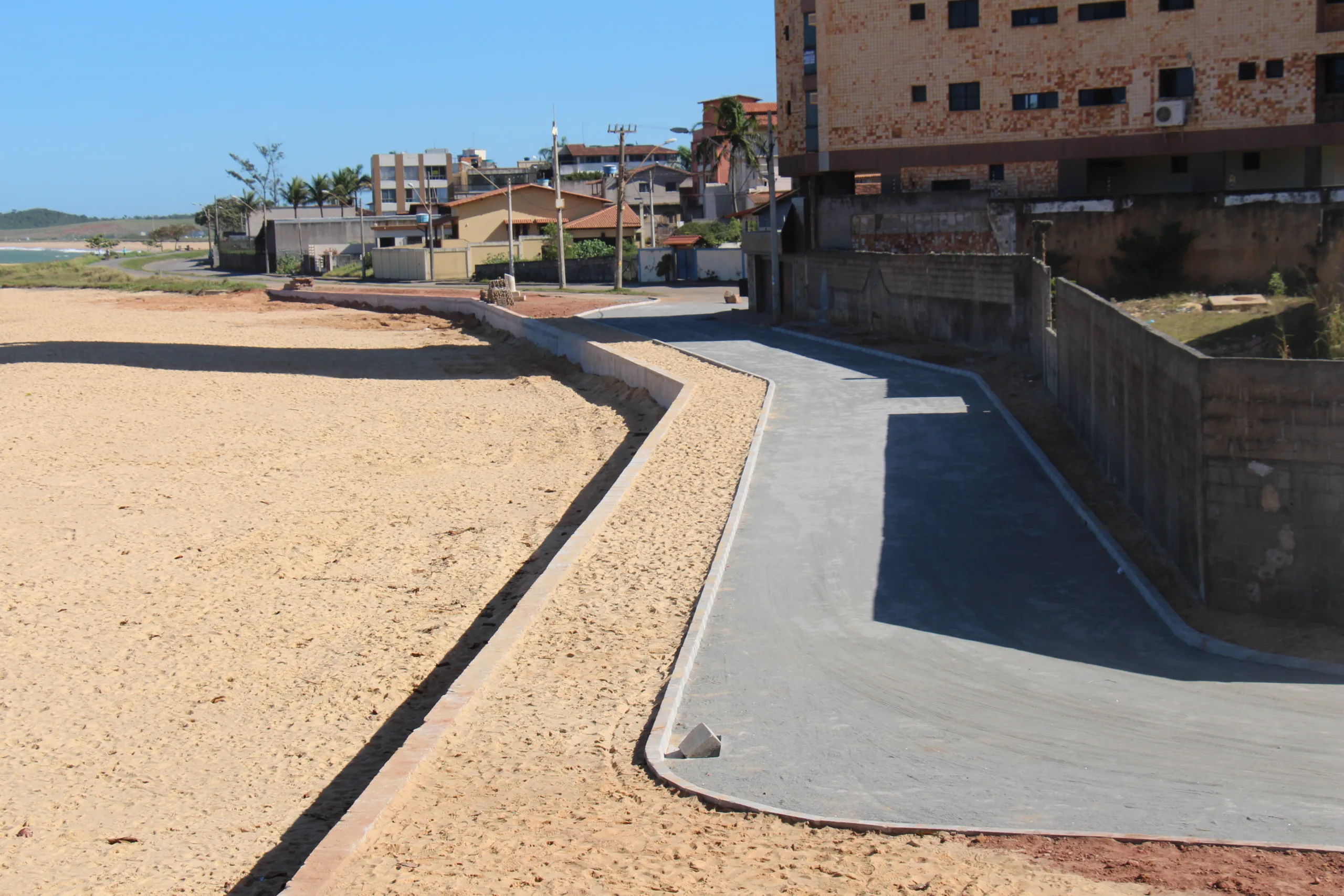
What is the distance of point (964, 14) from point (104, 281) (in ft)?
241

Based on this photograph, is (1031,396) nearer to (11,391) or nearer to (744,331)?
(744,331)

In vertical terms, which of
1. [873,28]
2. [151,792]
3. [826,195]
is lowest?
[151,792]

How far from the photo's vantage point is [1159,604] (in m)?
11.8

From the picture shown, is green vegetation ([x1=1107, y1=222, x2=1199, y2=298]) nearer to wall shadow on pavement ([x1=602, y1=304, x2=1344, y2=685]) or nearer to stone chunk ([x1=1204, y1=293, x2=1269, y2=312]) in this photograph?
stone chunk ([x1=1204, y1=293, x2=1269, y2=312])

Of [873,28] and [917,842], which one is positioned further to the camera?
[873,28]

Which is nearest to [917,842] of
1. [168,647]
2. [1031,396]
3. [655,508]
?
[168,647]

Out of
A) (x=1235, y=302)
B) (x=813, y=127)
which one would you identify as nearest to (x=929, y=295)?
(x=1235, y=302)

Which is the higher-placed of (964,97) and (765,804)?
(964,97)

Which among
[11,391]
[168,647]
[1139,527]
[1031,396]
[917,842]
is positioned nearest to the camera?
[917,842]

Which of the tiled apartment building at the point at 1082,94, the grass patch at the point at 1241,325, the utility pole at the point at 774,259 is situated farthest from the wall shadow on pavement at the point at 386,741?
the tiled apartment building at the point at 1082,94

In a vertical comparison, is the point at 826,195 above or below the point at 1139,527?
above

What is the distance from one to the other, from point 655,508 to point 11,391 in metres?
22.6

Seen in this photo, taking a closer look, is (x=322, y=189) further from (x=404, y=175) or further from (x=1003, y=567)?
(x=1003, y=567)

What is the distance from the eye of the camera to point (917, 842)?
7.15 m
